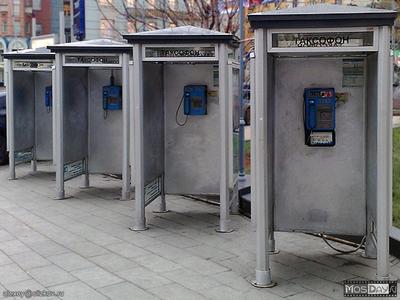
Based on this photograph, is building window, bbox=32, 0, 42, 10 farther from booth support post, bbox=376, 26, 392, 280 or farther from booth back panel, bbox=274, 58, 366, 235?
booth support post, bbox=376, 26, 392, 280

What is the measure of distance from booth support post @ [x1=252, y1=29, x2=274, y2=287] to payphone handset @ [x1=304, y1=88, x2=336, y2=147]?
0.60 metres

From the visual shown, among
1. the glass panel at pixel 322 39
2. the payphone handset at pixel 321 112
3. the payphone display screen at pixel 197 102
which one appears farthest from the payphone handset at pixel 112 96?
the glass panel at pixel 322 39

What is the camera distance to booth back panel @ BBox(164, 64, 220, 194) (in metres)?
7.43

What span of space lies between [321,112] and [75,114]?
5.03 meters

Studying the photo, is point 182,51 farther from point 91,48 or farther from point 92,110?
point 92,110

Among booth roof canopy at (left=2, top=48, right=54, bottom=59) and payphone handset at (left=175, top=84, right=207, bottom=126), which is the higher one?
booth roof canopy at (left=2, top=48, right=54, bottom=59)

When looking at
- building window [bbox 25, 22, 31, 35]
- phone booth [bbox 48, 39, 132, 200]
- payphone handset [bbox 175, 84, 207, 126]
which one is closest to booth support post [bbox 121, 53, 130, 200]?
phone booth [bbox 48, 39, 132, 200]

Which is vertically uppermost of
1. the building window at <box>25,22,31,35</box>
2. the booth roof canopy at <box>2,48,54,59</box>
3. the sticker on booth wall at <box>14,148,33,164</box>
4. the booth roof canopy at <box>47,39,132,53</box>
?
the building window at <box>25,22,31,35</box>

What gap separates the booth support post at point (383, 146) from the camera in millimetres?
4582

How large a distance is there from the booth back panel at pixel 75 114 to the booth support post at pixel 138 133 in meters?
2.43

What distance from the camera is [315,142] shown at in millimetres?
5336

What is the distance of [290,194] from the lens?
5.48 m

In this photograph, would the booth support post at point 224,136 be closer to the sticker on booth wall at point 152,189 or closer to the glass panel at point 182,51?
the glass panel at point 182,51

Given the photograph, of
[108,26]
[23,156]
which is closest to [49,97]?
[23,156]
